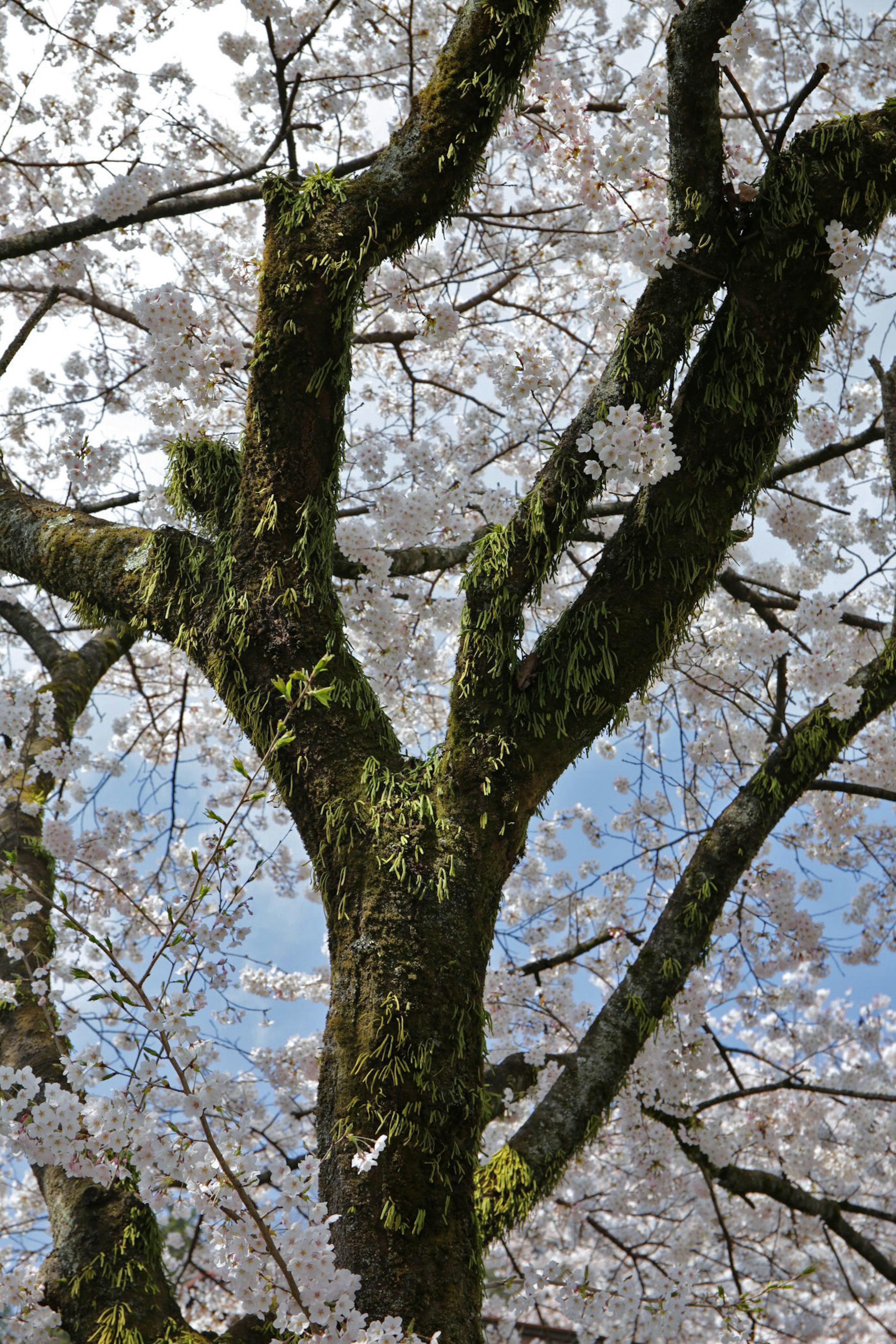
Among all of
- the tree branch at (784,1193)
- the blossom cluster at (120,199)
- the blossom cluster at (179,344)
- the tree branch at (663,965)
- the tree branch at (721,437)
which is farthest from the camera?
the blossom cluster at (120,199)

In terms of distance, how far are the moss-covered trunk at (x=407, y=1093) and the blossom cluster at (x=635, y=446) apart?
1.12m

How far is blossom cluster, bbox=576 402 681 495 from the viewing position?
8.02 feet

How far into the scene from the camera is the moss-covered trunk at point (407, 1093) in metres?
1.95

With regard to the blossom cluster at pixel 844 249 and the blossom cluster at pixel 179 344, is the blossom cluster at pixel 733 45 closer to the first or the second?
the blossom cluster at pixel 844 249

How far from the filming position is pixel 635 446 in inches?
96.7

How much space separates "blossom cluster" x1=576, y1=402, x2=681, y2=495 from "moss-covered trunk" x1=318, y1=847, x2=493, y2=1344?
1.12 metres

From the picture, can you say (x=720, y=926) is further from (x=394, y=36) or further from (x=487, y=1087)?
(x=394, y=36)

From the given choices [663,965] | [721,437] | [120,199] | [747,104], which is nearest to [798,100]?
[747,104]

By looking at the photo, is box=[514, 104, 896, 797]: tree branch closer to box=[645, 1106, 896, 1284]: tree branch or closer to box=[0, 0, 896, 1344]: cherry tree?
box=[0, 0, 896, 1344]: cherry tree

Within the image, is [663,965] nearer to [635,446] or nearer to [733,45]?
[635,446]

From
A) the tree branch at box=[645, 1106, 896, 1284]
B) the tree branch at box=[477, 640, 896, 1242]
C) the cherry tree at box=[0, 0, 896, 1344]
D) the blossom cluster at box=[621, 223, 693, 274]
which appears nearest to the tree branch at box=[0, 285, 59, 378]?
the cherry tree at box=[0, 0, 896, 1344]

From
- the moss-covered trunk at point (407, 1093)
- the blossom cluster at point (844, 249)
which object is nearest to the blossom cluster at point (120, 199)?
the blossom cluster at point (844, 249)

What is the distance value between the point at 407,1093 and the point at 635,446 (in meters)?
1.64

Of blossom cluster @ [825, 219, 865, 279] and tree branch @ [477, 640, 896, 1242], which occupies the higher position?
blossom cluster @ [825, 219, 865, 279]
